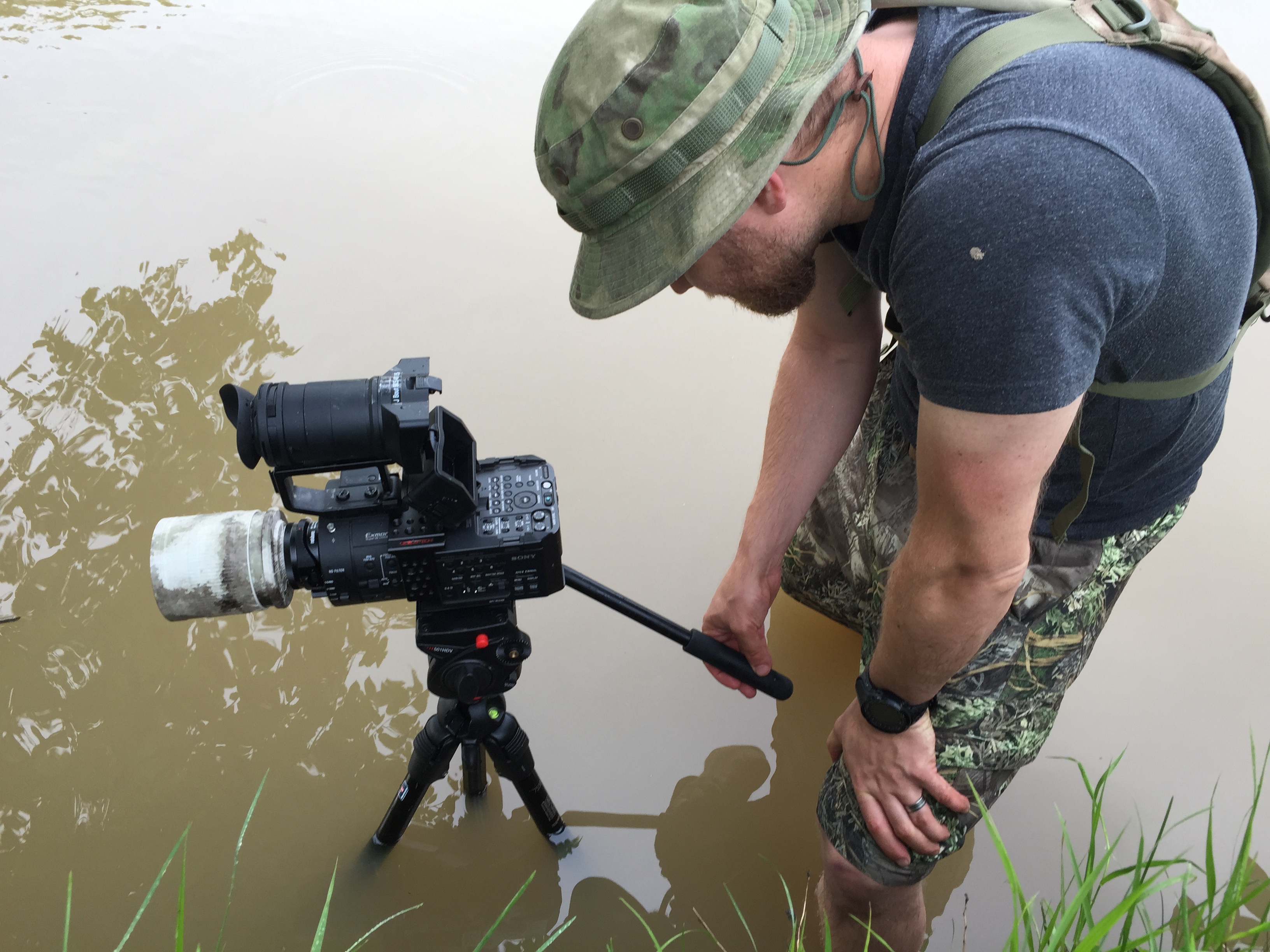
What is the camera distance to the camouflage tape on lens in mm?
1087

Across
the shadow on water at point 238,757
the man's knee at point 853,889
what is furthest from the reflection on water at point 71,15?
the man's knee at point 853,889

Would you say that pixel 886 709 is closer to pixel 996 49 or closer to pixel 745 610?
pixel 745 610

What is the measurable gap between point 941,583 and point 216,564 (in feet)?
3.17

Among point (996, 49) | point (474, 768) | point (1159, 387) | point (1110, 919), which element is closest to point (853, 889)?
point (1110, 919)

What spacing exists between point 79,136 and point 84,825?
220cm

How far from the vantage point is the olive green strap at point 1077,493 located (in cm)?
123

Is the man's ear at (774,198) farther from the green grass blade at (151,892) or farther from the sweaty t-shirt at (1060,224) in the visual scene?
the green grass blade at (151,892)

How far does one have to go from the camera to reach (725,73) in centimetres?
108

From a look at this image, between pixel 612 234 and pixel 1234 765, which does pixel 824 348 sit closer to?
pixel 612 234

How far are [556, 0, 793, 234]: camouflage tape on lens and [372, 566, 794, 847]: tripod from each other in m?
Answer: 0.58

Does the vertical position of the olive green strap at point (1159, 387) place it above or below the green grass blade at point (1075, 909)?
above

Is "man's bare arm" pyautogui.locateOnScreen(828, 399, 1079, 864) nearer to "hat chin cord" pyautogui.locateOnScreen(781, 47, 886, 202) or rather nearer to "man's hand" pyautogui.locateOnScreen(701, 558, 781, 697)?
"man's hand" pyautogui.locateOnScreen(701, 558, 781, 697)

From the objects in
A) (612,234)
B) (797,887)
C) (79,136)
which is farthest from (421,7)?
(797,887)

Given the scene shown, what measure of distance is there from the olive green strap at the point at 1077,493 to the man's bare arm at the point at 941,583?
0.20ft
